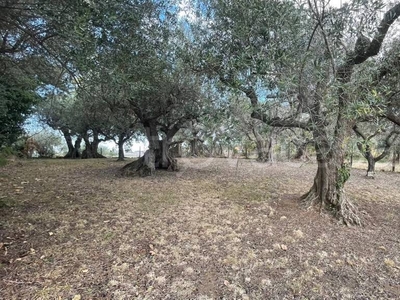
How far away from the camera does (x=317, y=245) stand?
3.24 metres

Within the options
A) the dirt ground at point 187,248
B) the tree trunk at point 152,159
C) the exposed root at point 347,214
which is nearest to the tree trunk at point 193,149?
the tree trunk at point 152,159

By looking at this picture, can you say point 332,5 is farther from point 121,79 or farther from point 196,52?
point 121,79

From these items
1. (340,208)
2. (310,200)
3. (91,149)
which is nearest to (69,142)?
(91,149)

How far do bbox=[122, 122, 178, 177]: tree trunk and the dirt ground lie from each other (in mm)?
2690

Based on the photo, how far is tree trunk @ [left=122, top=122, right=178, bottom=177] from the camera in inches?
316

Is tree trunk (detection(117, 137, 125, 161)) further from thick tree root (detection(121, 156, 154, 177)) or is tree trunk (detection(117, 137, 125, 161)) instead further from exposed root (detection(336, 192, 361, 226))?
exposed root (detection(336, 192, 361, 226))

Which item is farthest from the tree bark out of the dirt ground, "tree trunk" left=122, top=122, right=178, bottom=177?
the dirt ground

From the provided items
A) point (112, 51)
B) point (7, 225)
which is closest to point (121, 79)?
point (112, 51)

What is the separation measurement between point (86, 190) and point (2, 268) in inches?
130

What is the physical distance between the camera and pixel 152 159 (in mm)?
8375

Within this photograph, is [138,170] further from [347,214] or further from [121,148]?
[121,148]

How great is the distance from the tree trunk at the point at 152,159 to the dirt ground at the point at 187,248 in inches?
106

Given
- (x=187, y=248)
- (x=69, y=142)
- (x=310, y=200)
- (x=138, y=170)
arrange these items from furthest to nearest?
1. (x=69, y=142)
2. (x=138, y=170)
3. (x=310, y=200)
4. (x=187, y=248)

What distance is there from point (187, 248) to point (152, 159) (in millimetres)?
5634
